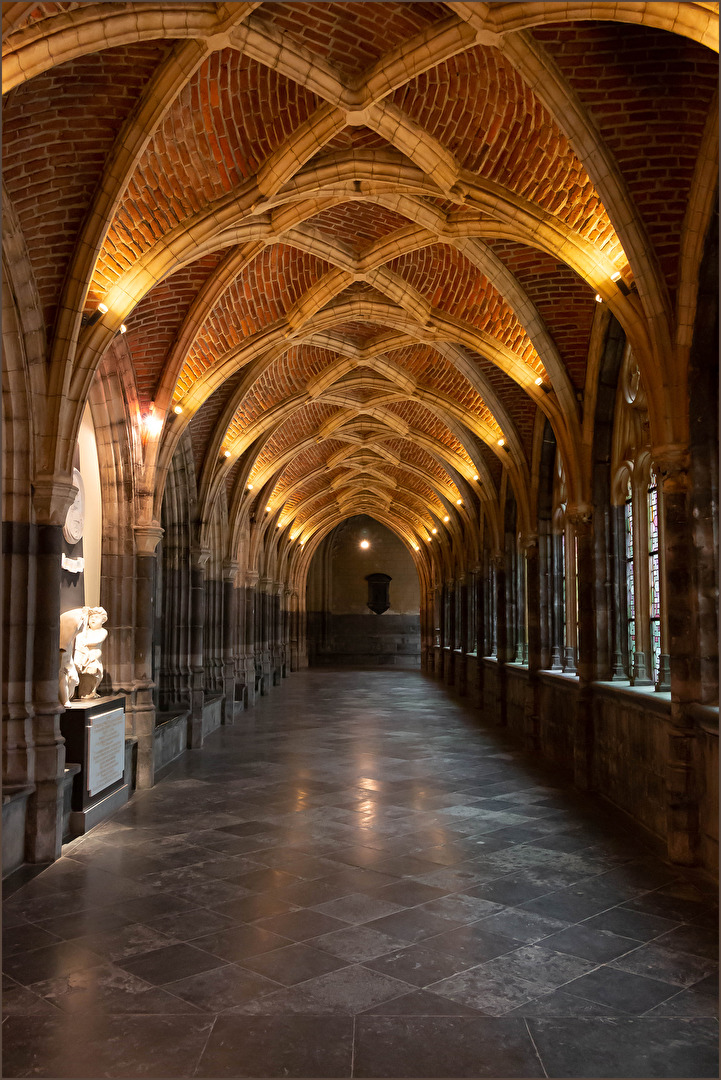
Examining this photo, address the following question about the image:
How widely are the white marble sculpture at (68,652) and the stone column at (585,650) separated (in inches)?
210

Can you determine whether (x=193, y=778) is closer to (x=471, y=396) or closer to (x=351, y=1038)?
(x=351, y=1038)

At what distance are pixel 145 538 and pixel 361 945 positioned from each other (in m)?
6.06

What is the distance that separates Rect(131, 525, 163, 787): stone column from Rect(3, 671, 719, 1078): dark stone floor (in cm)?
110

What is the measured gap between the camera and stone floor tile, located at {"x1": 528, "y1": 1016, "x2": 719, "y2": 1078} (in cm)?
329

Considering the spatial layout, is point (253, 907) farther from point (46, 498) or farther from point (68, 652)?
point (46, 498)

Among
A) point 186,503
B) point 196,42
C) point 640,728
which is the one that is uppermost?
point 196,42

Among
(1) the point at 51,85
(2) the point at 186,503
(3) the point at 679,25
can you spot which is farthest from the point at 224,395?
(3) the point at 679,25

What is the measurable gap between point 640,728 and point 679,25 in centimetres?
548

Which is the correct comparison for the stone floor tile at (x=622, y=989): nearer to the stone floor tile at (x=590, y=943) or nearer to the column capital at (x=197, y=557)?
the stone floor tile at (x=590, y=943)

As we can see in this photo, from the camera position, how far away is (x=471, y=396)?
48.4 ft

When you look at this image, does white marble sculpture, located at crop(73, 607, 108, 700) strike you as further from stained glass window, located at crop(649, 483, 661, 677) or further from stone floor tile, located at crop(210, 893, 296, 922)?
stained glass window, located at crop(649, 483, 661, 677)

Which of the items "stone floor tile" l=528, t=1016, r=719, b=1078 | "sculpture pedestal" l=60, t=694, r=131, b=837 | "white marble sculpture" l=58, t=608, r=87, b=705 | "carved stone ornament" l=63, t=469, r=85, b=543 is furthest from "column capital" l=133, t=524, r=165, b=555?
"stone floor tile" l=528, t=1016, r=719, b=1078

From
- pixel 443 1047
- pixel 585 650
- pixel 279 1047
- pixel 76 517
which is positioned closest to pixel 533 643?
pixel 585 650

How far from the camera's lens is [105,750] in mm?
7766
